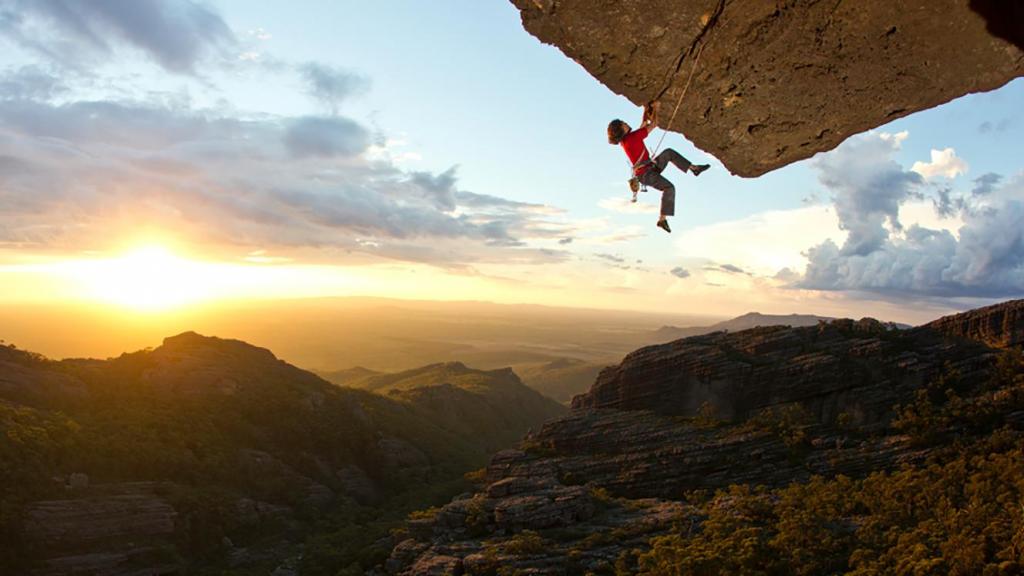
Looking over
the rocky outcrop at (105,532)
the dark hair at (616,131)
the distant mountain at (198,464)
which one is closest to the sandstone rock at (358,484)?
the distant mountain at (198,464)

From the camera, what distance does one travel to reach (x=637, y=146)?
955 cm

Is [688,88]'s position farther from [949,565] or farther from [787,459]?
[787,459]

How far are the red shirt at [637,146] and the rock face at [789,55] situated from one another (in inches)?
17.3

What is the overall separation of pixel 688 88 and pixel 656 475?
107ft

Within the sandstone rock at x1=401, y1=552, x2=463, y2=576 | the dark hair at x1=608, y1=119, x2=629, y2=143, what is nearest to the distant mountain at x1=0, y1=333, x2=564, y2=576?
the sandstone rock at x1=401, y1=552, x2=463, y2=576

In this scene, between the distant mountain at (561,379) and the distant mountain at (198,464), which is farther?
the distant mountain at (561,379)

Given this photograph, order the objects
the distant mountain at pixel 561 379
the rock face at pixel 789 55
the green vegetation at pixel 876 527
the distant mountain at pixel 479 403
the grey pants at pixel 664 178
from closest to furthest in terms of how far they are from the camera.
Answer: the rock face at pixel 789 55, the grey pants at pixel 664 178, the green vegetation at pixel 876 527, the distant mountain at pixel 479 403, the distant mountain at pixel 561 379

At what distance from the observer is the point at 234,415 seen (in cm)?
4591

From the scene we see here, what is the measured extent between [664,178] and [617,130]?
132 centimetres

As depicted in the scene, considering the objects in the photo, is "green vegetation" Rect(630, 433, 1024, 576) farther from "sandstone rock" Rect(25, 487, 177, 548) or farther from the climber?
"sandstone rock" Rect(25, 487, 177, 548)

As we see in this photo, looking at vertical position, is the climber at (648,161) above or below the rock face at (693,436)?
above

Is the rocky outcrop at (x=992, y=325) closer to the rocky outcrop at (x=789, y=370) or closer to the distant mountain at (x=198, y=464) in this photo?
the rocky outcrop at (x=789, y=370)

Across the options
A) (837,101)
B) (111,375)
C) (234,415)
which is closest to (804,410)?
(837,101)

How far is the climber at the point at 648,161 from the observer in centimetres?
932
